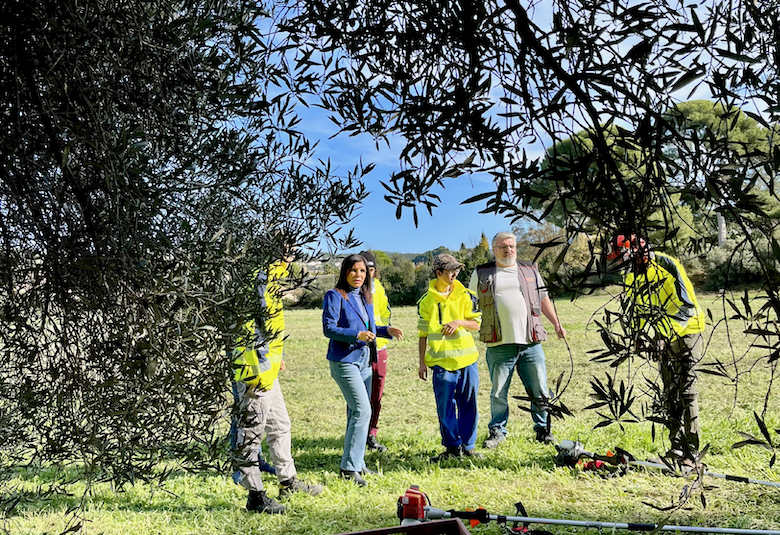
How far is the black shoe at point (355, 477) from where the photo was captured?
21.4 ft

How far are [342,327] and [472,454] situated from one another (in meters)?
2.24

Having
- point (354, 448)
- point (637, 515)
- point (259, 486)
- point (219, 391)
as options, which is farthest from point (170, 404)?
point (637, 515)

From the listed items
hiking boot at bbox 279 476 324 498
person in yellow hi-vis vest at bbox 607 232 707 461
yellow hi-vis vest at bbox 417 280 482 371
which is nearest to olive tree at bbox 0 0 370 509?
person in yellow hi-vis vest at bbox 607 232 707 461

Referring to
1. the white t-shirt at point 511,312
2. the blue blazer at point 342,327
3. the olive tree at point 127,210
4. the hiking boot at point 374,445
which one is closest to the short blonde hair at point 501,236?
the white t-shirt at point 511,312

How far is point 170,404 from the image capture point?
2.67m

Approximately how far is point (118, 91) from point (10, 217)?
0.96 metres

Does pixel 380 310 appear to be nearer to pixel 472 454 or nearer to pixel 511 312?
pixel 511 312

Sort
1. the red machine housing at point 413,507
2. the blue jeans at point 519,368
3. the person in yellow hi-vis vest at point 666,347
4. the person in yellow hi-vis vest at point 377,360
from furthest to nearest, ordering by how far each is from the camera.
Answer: the person in yellow hi-vis vest at point 377,360
the blue jeans at point 519,368
the red machine housing at point 413,507
the person in yellow hi-vis vest at point 666,347

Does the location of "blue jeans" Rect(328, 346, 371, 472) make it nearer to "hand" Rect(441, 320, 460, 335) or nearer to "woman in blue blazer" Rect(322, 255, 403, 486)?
"woman in blue blazer" Rect(322, 255, 403, 486)

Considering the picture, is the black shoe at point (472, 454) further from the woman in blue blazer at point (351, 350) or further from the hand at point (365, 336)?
the hand at point (365, 336)

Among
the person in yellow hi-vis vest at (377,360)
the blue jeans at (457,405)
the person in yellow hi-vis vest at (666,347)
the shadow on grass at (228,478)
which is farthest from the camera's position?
the person in yellow hi-vis vest at (377,360)

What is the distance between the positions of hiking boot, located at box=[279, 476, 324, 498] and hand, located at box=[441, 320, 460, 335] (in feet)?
7.32

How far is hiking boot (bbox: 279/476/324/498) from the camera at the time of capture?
244 inches

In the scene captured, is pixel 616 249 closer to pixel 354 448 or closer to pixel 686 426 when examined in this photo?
pixel 686 426
